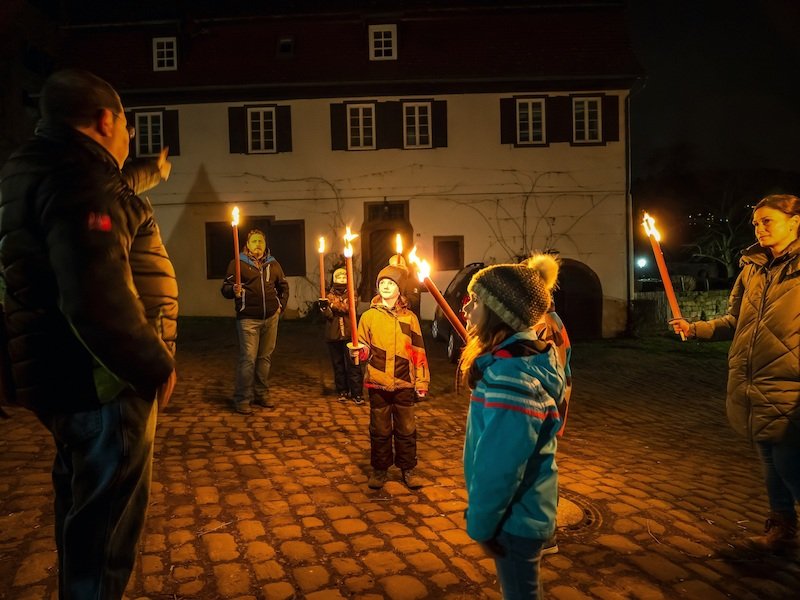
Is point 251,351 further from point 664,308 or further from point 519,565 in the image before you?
point 664,308

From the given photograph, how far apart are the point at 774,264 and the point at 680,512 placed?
1.95 metres

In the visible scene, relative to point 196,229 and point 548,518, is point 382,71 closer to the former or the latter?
point 196,229

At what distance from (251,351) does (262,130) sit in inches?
595

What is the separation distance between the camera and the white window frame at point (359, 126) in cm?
2083

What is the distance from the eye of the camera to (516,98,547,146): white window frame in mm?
20500

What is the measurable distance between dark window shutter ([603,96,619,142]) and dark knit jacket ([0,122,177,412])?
65.8 feet

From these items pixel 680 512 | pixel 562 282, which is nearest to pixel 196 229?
pixel 562 282

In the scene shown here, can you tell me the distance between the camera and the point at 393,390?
16.8 feet

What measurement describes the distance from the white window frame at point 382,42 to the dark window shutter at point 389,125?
1.77m

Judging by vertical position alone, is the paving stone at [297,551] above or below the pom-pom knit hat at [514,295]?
below

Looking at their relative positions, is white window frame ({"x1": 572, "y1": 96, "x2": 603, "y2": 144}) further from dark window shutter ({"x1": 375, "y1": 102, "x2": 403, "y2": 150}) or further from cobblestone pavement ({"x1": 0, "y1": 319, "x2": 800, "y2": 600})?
cobblestone pavement ({"x1": 0, "y1": 319, "x2": 800, "y2": 600})

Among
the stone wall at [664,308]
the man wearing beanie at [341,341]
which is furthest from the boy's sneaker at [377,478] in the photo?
the stone wall at [664,308]

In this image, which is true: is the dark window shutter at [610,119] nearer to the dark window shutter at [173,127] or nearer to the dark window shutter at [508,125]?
the dark window shutter at [508,125]

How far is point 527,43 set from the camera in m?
20.8
